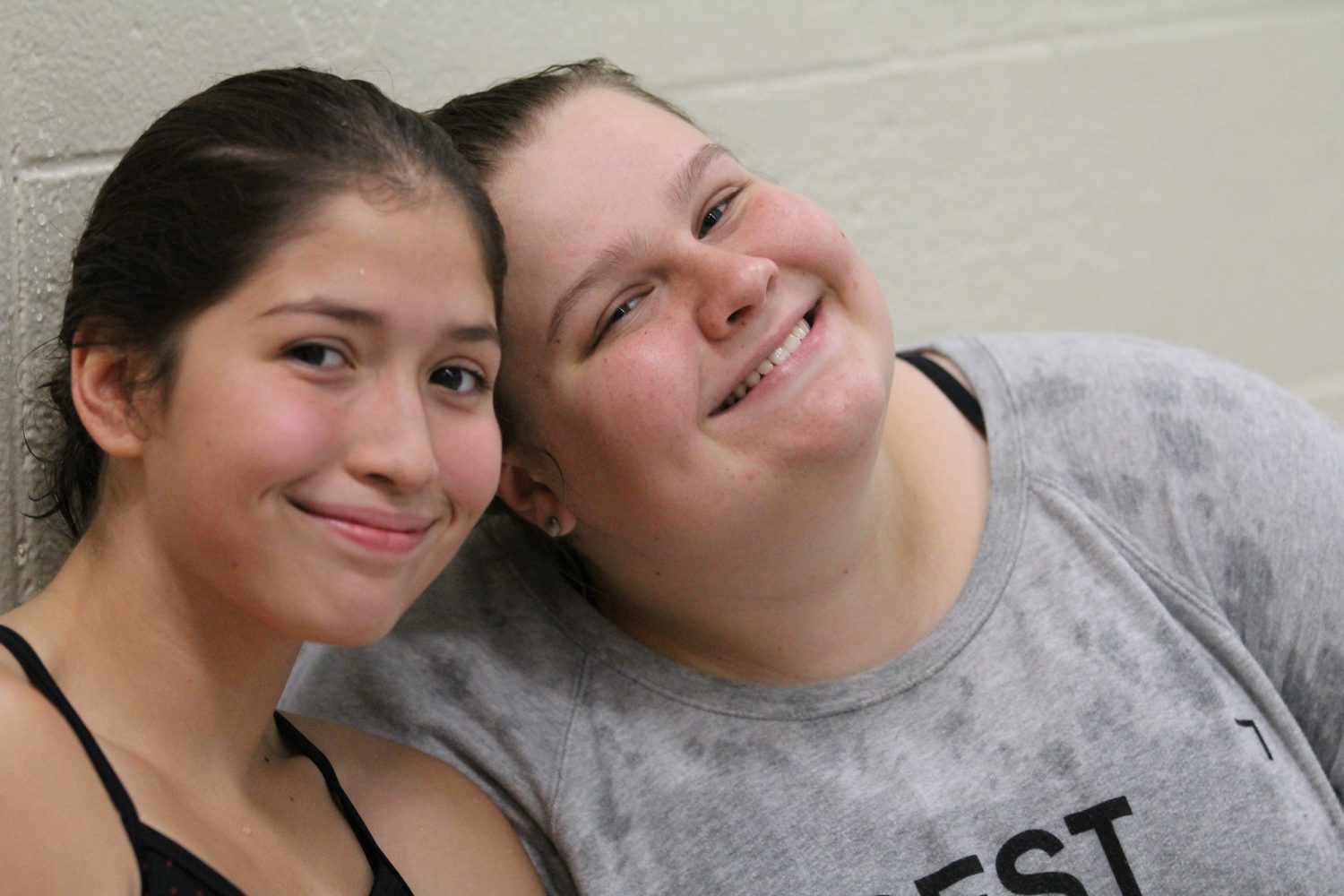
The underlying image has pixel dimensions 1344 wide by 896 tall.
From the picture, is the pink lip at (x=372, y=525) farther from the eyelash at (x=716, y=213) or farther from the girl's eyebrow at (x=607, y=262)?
the eyelash at (x=716, y=213)

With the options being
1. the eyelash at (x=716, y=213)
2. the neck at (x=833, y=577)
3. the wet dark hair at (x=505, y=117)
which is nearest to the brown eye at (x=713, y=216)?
the eyelash at (x=716, y=213)

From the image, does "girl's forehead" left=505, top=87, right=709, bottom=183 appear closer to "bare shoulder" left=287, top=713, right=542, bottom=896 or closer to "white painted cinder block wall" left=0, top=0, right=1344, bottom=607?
"white painted cinder block wall" left=0, top=0, right=1344, bottom=607

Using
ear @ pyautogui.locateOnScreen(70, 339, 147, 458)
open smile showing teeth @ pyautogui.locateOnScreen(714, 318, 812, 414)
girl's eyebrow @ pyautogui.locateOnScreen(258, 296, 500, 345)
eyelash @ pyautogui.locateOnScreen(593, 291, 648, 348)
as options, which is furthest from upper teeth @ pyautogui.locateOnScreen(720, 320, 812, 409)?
ear @ pyautogui.locateOnScreen(70, 339, 147, 458)

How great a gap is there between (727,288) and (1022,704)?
448mm

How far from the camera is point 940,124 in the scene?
1948mm

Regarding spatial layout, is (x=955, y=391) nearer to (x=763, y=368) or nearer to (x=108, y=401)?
(x=763, y=368)

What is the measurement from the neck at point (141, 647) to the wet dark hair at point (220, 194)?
9cm

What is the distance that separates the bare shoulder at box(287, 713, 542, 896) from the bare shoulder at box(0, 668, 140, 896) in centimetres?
28

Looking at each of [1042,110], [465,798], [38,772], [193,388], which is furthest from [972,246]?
[38,772]

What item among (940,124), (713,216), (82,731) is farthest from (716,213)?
(940,124)

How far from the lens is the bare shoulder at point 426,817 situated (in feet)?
3.83

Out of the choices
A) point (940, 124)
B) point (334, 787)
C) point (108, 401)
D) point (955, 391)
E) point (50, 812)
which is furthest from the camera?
point (940, 124)

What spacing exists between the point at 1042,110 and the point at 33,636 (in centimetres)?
154

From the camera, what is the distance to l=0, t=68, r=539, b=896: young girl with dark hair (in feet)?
3.00
